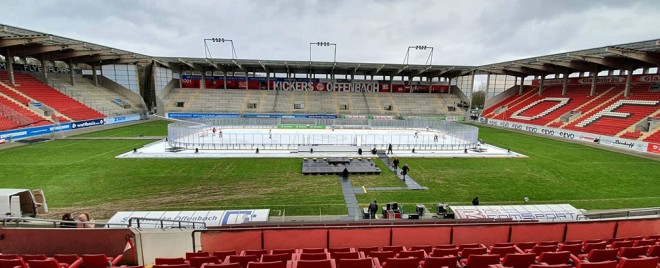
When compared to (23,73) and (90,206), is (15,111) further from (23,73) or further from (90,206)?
(90,206)

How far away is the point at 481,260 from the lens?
5.48m

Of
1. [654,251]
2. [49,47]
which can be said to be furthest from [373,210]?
[49,47]

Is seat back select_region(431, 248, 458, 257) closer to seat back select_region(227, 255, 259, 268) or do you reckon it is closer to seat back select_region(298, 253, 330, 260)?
seat back select_region(298, 253, 330, 260)

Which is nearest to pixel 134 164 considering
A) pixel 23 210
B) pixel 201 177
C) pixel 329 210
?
pixel 201 177

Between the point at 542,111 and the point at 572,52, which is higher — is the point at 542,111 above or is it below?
below

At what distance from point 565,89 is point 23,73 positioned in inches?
3691

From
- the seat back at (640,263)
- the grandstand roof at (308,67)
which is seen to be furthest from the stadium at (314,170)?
the grandstand roof at (308,67)

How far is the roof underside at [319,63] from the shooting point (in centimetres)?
3597

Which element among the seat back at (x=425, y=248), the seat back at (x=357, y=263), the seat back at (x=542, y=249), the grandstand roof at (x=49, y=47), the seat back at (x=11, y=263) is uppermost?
the grandstand roof at (x=49, y=47)

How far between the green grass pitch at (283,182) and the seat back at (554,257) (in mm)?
9589

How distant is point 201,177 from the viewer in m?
20.0

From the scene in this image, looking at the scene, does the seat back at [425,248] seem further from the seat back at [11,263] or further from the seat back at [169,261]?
the seat back at [11,263]

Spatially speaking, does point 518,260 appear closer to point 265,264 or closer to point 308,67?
point 265,264

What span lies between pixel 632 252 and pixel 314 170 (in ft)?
56.9
